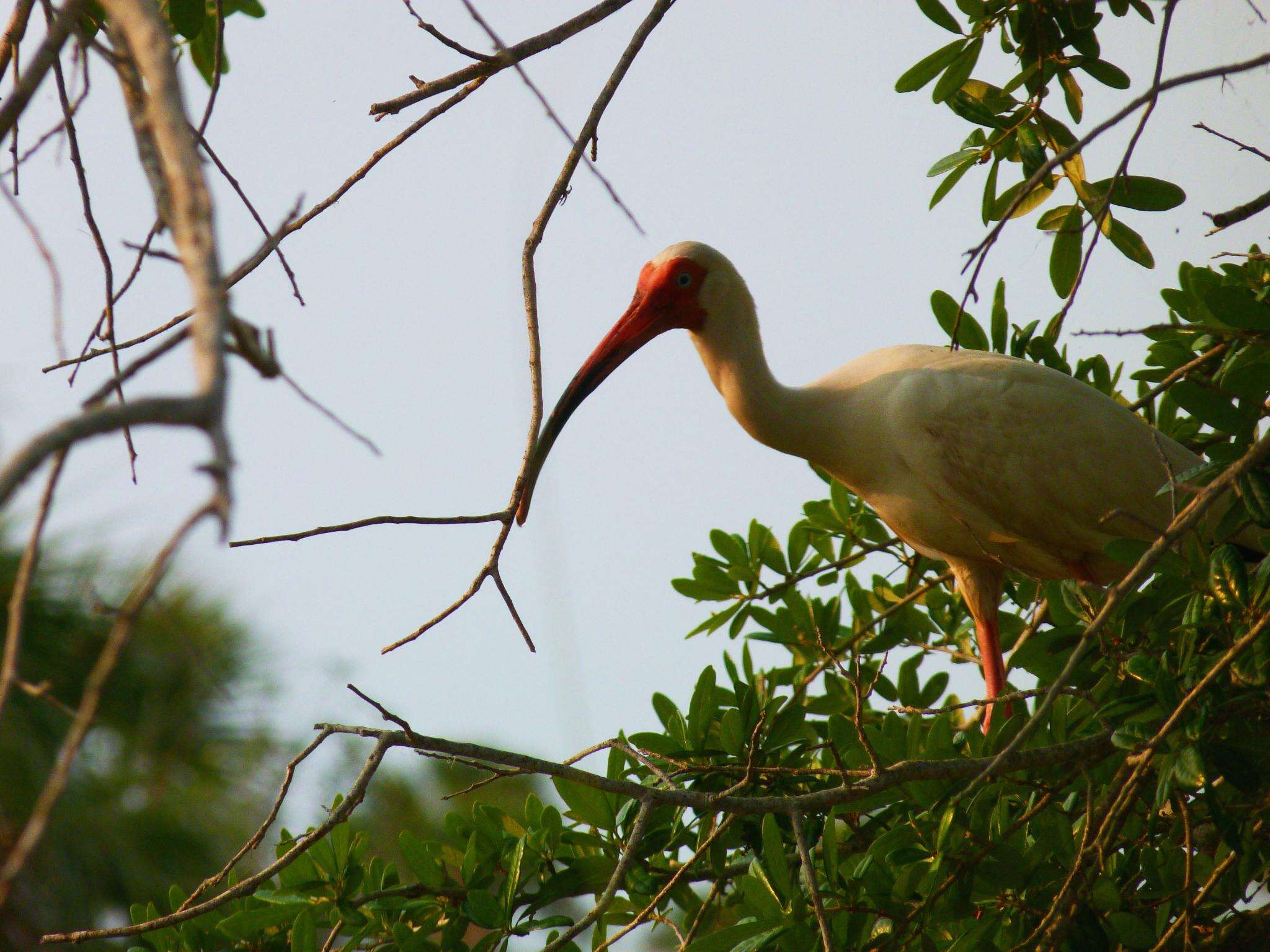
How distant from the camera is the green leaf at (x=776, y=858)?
1.99m

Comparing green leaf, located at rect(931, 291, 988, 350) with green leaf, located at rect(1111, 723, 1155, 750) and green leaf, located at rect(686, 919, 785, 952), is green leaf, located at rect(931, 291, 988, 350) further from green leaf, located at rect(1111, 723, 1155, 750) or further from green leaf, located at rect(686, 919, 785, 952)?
green leaf, located at rect(686, 919, 785, 952)

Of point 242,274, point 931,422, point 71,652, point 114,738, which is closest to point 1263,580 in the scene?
point 931,422

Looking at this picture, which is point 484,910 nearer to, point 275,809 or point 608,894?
point 608,894

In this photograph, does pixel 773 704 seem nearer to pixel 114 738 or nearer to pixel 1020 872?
pixel 1020 872

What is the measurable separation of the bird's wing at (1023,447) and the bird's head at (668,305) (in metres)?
0.62

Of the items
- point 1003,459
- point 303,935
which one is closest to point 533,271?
point 303,935

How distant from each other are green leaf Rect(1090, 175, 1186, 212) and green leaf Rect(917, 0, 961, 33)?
1.58ft

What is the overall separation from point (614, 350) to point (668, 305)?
7.8 inches

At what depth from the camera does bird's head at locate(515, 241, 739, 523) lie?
3.50 metres

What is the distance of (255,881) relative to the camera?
63.0 inches

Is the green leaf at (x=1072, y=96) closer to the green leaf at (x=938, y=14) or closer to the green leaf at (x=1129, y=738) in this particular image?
the green leaf at (x=938, y=14)

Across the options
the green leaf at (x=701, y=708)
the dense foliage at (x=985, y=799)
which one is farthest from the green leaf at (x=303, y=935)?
the green leaf at (x=701, y=708)

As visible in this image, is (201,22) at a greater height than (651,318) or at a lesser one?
greater

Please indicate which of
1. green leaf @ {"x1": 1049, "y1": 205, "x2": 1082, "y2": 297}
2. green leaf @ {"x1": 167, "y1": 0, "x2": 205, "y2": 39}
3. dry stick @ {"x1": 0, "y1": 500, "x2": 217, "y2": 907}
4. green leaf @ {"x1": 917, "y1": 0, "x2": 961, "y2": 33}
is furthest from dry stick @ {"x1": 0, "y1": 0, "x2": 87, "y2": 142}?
green leaf @ {"x1": 1049, "y1": 205, "x2": 1082, "y2": 297}
